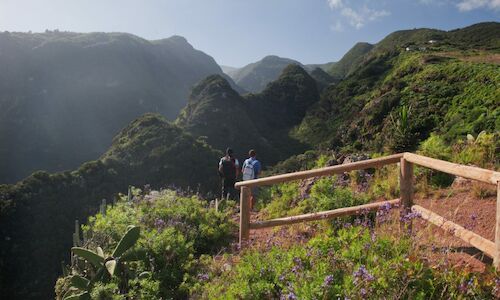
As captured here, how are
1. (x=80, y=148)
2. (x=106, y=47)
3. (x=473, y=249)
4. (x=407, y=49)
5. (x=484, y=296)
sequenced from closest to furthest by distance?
(x=484, y=296), (x=473, y=249), (x=407, y=49), (x=80, y=148), (x=106, y=47)

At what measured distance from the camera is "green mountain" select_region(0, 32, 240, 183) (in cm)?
9544

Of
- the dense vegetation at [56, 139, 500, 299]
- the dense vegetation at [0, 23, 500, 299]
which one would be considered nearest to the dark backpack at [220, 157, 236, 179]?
the dense vegetation at [0, 23, 500, 299]

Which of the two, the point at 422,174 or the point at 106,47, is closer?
the point at 422,174

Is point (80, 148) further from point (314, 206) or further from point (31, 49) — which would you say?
point (314, 206)

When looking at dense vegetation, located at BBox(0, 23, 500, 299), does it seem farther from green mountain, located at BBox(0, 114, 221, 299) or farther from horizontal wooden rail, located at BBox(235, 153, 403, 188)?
horizontal wooden rail, located at BBox(235, 153, 403, 188)

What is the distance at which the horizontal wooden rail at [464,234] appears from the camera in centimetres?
305

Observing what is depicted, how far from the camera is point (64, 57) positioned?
143 meters

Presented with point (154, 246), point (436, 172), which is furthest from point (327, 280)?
point (436, 172)

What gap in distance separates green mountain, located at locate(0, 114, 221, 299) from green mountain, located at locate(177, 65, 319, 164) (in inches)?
534

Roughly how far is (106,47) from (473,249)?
581 ft

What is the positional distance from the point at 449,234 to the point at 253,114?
73.5 m

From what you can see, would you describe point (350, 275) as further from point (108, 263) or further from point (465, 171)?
point (108, 263)

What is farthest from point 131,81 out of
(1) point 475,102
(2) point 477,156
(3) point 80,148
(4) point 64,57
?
(2) point 477,156

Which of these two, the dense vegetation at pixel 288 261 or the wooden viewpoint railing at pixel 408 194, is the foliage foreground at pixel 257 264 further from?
the wooden viewpoint railing at pixel 408 194
